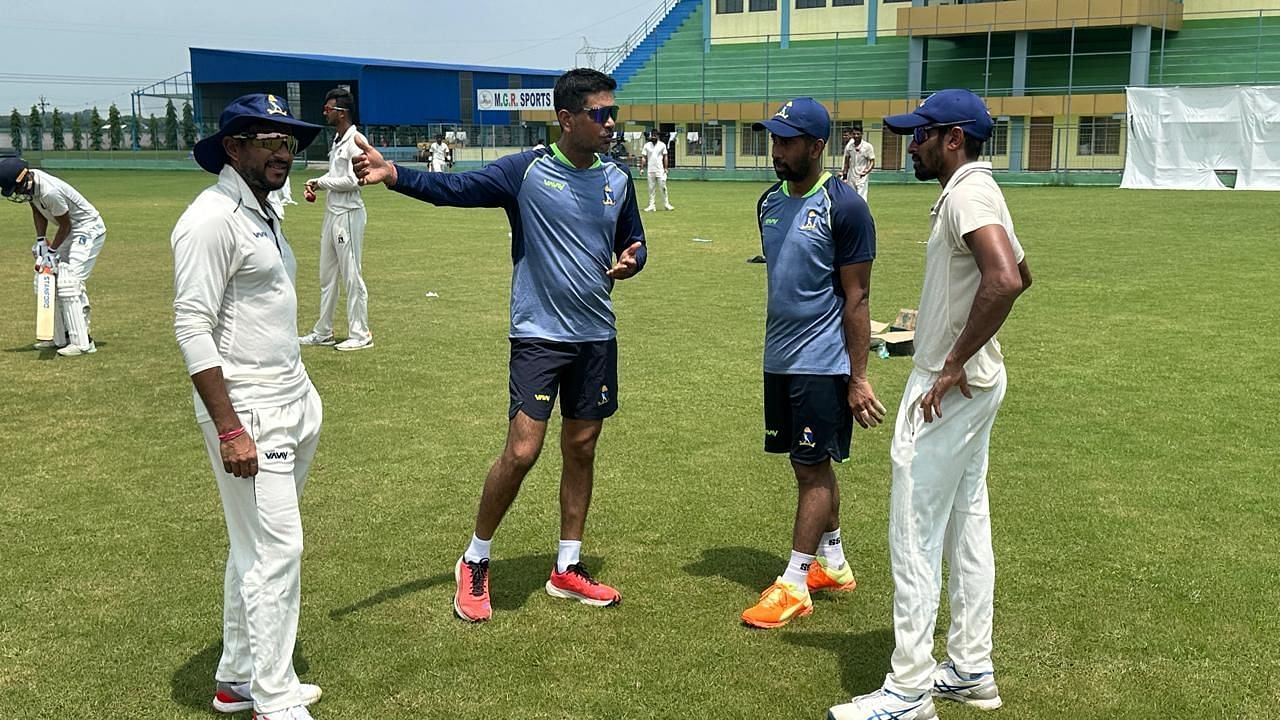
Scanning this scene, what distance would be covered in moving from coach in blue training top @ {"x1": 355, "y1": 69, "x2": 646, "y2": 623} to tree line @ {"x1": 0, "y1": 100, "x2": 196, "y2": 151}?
84.0 metres

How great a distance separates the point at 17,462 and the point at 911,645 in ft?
20.7

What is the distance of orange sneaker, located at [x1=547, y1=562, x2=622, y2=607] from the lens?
5.43m

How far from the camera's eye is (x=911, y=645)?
13.7ft

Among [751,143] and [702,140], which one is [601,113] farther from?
[751,143]

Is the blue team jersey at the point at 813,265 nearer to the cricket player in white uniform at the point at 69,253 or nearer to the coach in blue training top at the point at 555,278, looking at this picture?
the coach in blue training top at the point at 555,278

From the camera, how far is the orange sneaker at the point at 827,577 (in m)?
5.55

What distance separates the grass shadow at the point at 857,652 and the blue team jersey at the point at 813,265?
1.16 meters

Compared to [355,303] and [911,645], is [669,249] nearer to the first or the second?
[355,303]

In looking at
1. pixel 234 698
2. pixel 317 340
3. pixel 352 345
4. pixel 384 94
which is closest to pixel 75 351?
pixel 317 340

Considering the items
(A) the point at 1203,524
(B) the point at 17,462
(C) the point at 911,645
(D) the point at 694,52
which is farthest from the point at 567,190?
(D) the point at 694,52

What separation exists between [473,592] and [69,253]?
828 centimetres

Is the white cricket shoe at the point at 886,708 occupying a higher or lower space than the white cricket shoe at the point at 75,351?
lower

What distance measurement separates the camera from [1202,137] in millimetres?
39594

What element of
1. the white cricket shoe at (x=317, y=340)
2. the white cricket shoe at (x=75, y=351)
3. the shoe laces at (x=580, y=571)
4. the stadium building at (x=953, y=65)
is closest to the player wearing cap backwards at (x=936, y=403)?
the shoe laces at (x=580, y=571)
